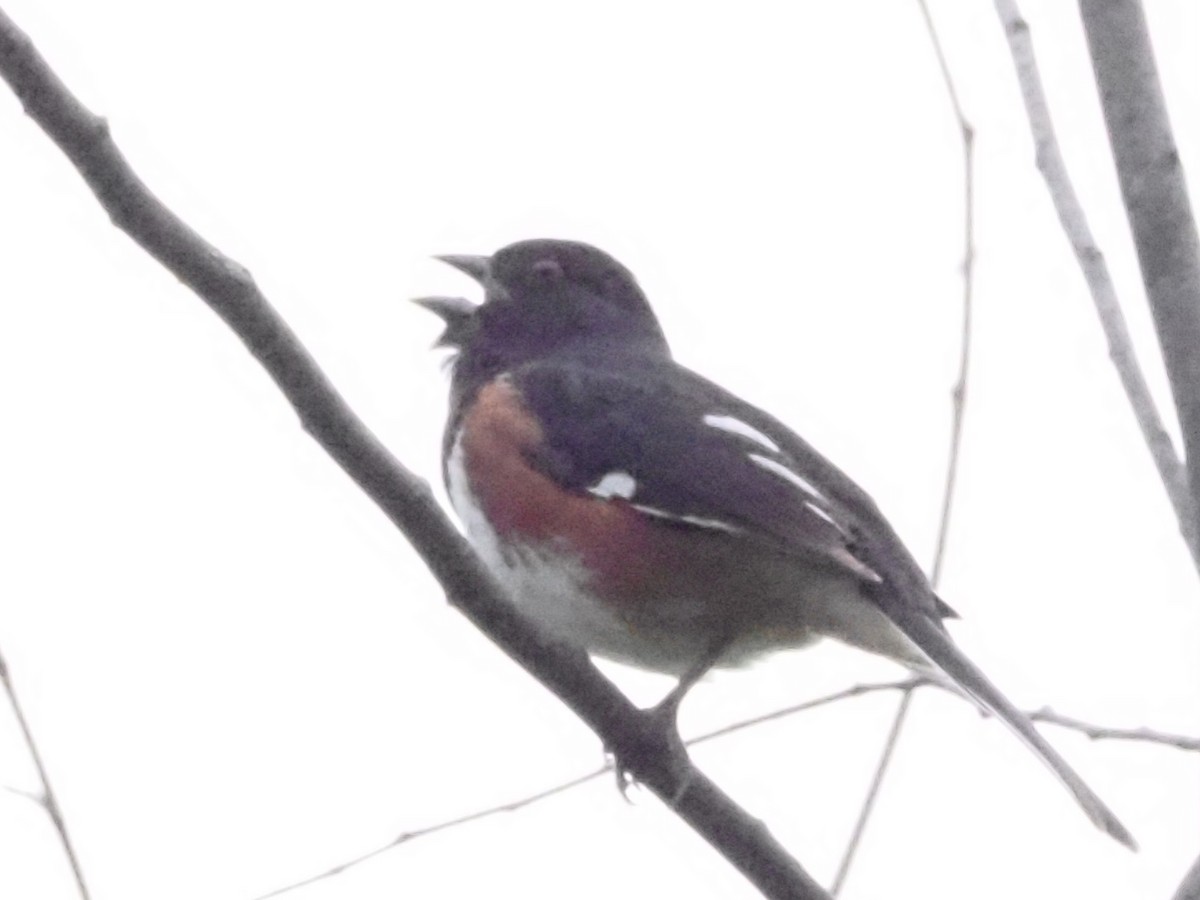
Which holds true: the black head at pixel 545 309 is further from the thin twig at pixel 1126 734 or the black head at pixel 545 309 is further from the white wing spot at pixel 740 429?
the thin twig at pixel 1126 734

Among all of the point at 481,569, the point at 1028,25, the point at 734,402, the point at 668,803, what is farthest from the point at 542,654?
the point at 734,402

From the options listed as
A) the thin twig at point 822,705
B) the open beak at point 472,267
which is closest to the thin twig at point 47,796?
the thin twig at point 822,705

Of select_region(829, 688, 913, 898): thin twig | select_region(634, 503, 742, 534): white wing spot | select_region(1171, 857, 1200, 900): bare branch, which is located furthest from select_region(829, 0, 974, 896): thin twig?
select_region(634, 503, 742, 534): white wing spot

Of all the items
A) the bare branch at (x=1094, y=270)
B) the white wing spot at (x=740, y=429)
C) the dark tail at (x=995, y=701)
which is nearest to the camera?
the bare branch at (x=1094, y=270)

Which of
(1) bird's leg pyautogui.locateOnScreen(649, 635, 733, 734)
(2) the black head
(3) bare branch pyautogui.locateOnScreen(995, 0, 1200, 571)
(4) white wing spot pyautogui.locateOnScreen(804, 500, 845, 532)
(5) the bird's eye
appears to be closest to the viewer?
(3) bare branch pyautogui.locateOnScreen(995, 0, 1200, 571)

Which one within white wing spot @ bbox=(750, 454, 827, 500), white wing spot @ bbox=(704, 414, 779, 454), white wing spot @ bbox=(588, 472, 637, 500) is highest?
white wing spot @ bbox=(588, 472, 637, 500)

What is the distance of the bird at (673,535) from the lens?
4.19 m

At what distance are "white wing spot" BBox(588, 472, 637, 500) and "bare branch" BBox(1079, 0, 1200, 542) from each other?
1.94 metres

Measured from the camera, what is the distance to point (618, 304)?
18.2ft

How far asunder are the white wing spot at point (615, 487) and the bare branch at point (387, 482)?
862 millimetres

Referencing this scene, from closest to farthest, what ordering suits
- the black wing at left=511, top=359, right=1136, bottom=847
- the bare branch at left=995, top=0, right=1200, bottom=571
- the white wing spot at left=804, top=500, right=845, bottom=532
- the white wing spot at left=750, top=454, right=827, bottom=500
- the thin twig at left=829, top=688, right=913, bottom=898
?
the bare branch at left=995, top=0, right=1200, bottom=571 < the thin twig at left=829, top=688, right=913, bottom=898 < the black wing at left=511, top=359, right=1136, bottom=847 < the white wing spot at left=804, top=500, right=845, bottom=532 < the white wing spot at left=750, top=454, right=827, bottom=500

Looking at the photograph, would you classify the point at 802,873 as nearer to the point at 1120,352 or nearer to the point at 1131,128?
the point at 1120,352

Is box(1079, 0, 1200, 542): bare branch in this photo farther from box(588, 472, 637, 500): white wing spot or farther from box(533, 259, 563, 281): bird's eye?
box(533, 259, 563, 281): bird's eye

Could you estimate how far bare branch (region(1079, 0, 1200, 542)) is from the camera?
2361 millimetres
